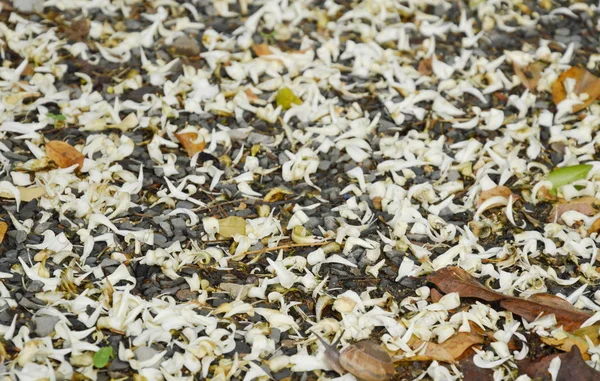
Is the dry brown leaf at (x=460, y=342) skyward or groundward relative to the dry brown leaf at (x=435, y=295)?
groundward

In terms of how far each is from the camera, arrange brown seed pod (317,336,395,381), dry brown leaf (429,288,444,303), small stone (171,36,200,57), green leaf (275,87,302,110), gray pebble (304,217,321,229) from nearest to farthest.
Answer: brown seed pod (317,336,395,381)
dry brown leaf (429,288,444,303)
gray pebble (304,217,321,229)
green leaf (275,87,302,110)
small stone (171,36,200,57)

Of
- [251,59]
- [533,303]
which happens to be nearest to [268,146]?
[251,59]

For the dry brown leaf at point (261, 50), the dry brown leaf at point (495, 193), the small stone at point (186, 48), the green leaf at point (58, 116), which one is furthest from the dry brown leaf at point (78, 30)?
the dry brown leaf at point (495, 193)

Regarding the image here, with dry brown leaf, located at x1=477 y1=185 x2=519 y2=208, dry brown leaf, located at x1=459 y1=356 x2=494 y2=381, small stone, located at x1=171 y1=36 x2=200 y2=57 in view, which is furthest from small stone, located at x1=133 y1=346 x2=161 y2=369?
small stone, located at x1=171 y1=36 x2=200 y2=57

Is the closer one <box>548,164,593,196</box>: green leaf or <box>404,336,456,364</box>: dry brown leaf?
<box>404,336,456,364</box>: dry brown leaf

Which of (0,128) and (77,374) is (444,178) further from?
(0,128)

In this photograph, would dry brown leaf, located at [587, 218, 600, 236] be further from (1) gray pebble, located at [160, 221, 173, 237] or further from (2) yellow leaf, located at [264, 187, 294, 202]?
(1) gray pebble, located at [160, 221, 173, 237]

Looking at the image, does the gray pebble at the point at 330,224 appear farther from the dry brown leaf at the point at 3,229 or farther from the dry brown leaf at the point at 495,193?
the dry brown leaf at the point at 3,229

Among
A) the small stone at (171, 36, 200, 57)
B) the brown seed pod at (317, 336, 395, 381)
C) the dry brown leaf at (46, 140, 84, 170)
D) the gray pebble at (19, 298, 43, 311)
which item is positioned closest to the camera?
the brown seed pod at (317, 336, 395, 381)
